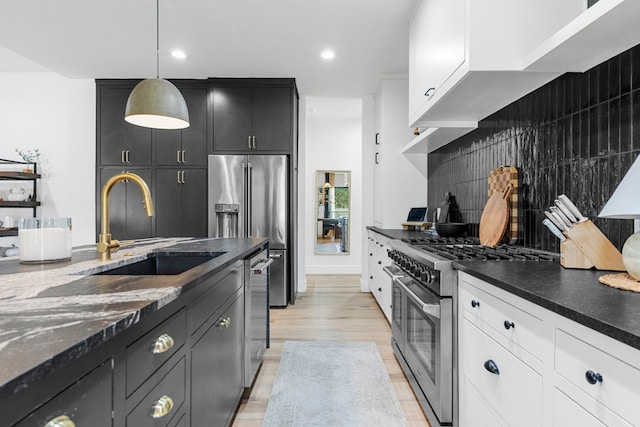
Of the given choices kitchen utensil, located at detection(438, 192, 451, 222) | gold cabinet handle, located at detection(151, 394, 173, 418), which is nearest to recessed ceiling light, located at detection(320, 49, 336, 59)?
kitchen utensil, located at detection(438, 192, 451, 222)

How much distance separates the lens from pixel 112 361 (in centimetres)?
76

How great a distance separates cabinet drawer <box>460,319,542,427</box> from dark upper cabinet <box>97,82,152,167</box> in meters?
4.20

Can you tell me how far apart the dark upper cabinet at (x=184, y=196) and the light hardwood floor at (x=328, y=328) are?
1.45m

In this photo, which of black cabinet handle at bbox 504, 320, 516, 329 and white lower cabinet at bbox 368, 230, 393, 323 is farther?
white lower cabinet at bbox 368, 230, 393, 323

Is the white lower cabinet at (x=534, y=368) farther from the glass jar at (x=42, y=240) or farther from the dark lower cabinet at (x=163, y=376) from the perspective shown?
the glass jar at (x=42, y=240)

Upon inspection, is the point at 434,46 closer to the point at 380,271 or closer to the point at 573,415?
the point at 573,415

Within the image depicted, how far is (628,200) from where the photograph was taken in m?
1.08

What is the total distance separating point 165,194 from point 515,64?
3.97 m

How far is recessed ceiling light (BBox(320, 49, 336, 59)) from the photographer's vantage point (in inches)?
144

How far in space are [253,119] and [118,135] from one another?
167 cm

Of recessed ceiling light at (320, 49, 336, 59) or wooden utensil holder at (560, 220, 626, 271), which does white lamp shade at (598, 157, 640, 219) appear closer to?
wooden utensil holder at (560, 220, 626, 271)

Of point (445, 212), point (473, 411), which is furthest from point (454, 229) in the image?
point (473, 411)

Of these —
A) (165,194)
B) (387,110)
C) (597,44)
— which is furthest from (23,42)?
(597,44)

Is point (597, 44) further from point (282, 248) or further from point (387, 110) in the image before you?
point (282, 248)
